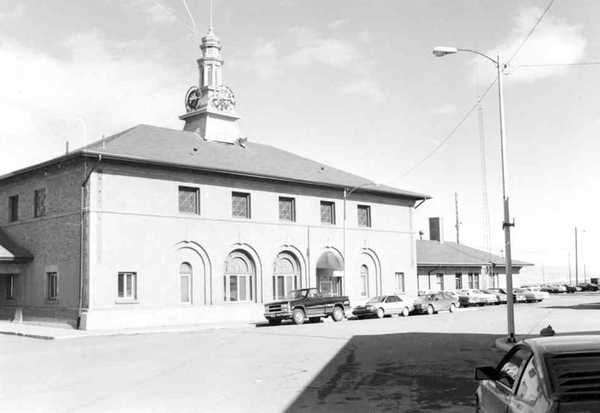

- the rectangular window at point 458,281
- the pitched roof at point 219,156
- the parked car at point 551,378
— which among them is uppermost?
the pitched roof at point 219,156

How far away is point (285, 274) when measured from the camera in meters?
39.1

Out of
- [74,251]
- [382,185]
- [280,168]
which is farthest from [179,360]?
[382,185]

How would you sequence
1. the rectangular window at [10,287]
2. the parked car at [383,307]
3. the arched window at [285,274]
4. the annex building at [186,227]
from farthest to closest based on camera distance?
the arched window at [285,274]
the parked car at [383,307]
the rectangular window at [10,287]
the annex building at [186,227]

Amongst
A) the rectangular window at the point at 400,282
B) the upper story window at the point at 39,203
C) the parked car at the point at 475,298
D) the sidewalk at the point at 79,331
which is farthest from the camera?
the parked car at the point at 475,298

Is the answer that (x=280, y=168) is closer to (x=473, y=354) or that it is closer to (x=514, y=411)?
(x=473, y=354)

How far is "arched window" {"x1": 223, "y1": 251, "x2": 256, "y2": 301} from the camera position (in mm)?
35844

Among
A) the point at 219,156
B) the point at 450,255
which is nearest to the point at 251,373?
the point at 219,156

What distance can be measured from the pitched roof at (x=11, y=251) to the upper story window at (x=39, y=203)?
79.8 inches

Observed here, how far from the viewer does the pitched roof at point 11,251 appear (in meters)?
33.3

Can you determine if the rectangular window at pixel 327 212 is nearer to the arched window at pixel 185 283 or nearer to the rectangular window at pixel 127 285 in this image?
the arched window at pixel 185 283

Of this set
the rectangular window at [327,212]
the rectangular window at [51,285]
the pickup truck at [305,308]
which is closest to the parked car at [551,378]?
the pickup truck at [305,308]

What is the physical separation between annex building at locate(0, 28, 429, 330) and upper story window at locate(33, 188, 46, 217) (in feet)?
0.26

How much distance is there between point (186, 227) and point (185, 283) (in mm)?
2908

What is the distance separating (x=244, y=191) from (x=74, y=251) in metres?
10.1
